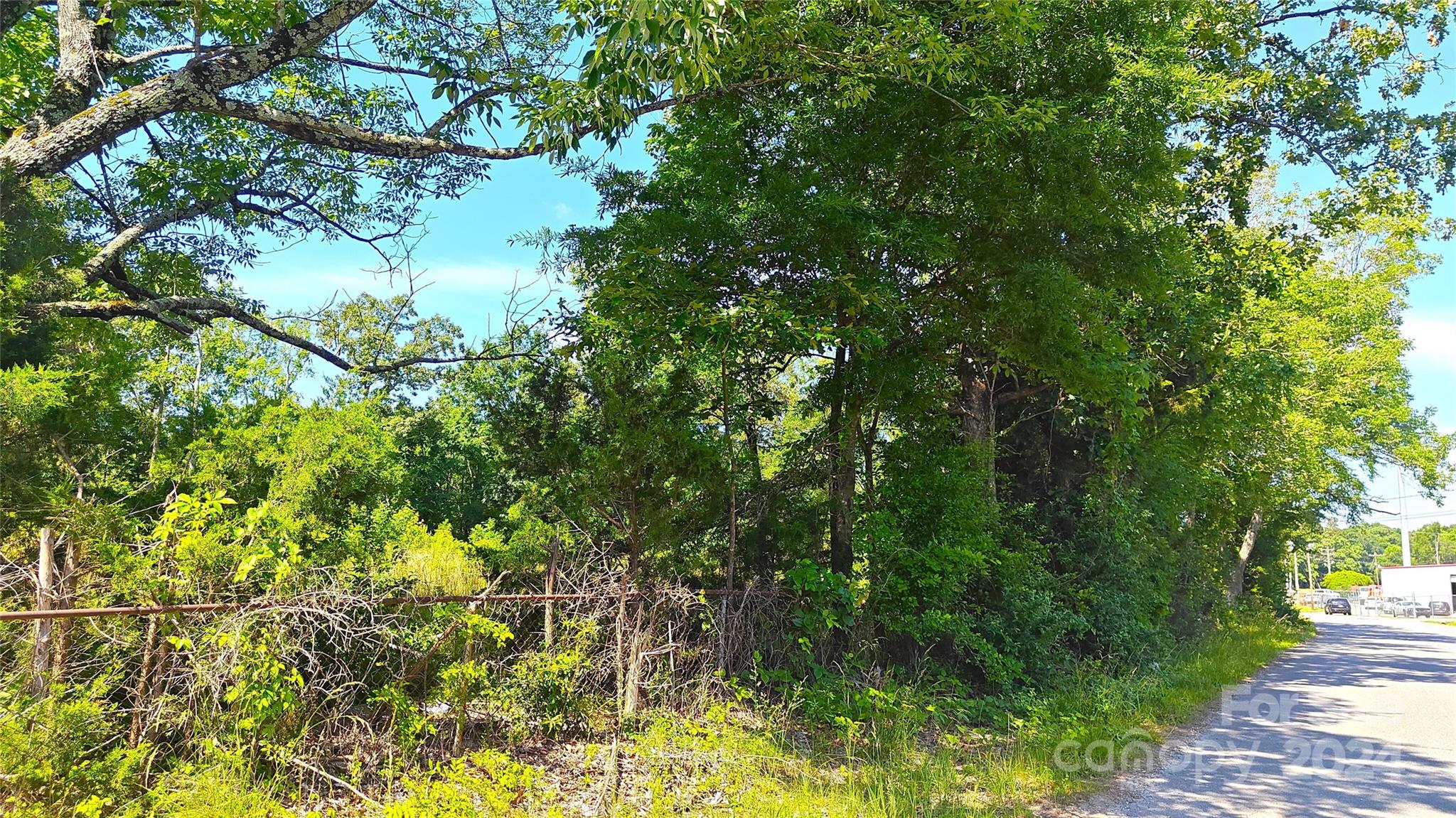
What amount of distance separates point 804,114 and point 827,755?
598 centimetres

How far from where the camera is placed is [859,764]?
20.4 ft

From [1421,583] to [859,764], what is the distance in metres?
58.1

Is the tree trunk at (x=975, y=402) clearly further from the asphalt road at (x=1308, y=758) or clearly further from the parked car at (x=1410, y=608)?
the parked car at (x=1410, y=608)

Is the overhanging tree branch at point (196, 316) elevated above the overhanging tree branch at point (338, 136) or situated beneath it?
situated beneath

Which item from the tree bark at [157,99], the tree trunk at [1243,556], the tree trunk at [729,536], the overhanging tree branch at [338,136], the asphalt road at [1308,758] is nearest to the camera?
the tree bark at [157,99]

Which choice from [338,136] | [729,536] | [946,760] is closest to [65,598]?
[338,136]

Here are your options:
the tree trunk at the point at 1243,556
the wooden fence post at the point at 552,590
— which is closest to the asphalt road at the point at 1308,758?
the wooden fence post at the point at 552,590

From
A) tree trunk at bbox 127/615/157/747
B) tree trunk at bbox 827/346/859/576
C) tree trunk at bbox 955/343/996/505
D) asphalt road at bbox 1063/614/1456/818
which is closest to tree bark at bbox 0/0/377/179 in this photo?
tree trunk at bbox 127/615/157/747

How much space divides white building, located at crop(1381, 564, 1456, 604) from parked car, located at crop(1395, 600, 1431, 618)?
1.68 feet

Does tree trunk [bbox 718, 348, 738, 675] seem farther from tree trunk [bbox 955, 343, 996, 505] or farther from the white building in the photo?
the white building

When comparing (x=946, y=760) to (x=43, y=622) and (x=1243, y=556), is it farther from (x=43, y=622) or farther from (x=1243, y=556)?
(x=1243, y=556)

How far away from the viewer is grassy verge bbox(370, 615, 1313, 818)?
514cm

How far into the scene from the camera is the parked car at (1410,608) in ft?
139

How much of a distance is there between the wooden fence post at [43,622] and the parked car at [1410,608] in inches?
2180
